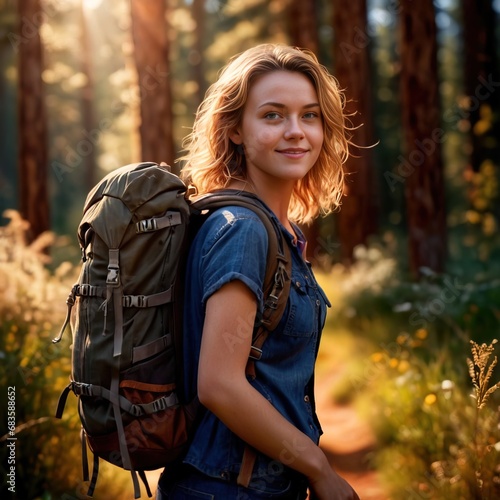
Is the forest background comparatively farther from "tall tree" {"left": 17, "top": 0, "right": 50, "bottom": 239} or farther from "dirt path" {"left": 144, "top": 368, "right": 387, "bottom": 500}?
"dirt path" {"left": 144, "top": 368, "right": 387, "bottom": 500}

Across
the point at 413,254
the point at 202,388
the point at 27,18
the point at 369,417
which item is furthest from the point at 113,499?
the point at 27,18

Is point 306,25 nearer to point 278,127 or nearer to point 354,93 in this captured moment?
point 354,93

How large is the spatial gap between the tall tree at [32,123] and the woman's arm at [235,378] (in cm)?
1164

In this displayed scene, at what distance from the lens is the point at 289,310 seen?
2248 mm

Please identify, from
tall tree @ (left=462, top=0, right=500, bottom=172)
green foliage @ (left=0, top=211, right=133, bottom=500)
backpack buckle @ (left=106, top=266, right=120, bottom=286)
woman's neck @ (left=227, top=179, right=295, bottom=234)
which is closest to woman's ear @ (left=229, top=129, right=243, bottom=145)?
woman's neck @ (left=227, top=179, right=295, bottom=234)

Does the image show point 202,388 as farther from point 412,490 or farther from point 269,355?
point 412,490

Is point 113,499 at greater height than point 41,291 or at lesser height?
lesser

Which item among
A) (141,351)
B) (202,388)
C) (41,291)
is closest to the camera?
(202,388)

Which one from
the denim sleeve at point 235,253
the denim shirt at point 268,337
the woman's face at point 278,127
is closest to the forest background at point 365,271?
the denim shirt at point 268,337

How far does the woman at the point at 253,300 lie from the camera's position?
79.4 inches

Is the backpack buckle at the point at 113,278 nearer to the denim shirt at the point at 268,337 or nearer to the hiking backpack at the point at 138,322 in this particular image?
the hiking backpack at the point at 138,322

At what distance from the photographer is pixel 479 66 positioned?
21.2 metres

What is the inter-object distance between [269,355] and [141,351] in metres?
0.41

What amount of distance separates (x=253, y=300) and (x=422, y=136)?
9437 millimetres
